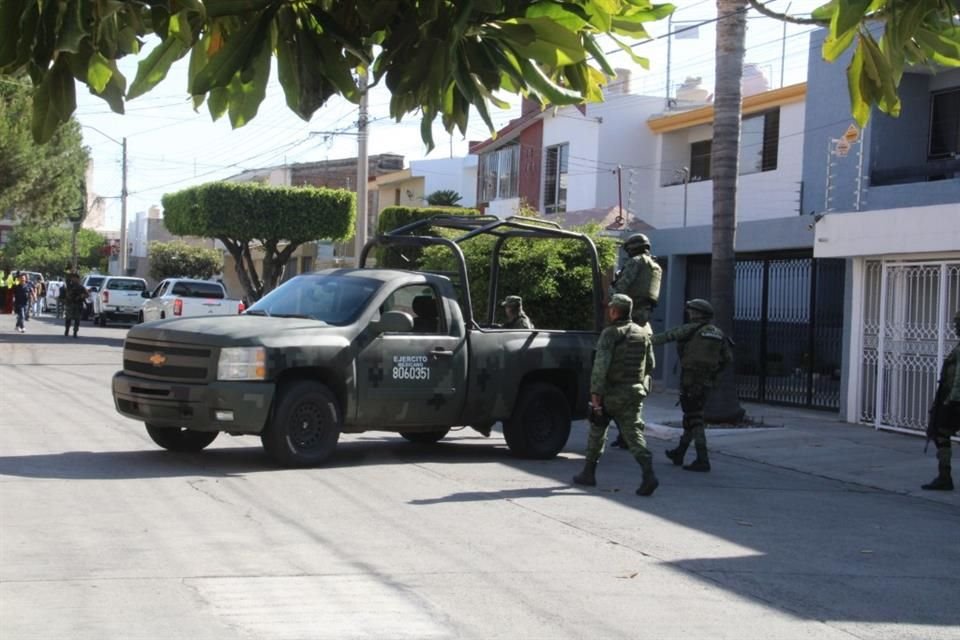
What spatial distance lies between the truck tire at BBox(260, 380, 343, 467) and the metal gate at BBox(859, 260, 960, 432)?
8928 millimetres

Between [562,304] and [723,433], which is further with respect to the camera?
[562,304]

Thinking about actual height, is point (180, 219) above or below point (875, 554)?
above

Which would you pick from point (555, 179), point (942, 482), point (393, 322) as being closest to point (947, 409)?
point (942, 482)

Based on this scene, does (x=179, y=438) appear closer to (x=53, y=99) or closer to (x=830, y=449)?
(x=830, y=449)

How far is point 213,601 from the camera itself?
6289 millimetres

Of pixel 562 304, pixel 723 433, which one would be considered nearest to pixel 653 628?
pixel 723 433

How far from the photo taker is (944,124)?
20656 mm

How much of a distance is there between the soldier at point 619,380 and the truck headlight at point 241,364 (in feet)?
9.52

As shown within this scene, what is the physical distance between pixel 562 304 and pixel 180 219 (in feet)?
77.6

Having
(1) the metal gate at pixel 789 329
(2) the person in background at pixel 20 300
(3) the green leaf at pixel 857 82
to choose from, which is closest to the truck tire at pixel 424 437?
(1) the metal gate at pixel 789 329

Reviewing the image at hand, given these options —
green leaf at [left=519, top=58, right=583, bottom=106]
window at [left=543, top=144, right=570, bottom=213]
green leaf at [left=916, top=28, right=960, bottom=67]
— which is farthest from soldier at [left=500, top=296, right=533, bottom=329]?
window at [left=543, top=144, right=570, bottom=213]

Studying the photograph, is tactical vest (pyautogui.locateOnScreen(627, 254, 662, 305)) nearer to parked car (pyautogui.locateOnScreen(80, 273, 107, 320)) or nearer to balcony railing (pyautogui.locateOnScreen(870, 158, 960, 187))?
balcony railing (pyautogui.locateOnScreen(870, 158, 960, 187))

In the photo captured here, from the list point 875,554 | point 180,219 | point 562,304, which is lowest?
point 875,554

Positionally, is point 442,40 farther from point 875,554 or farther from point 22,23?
point 875,554
